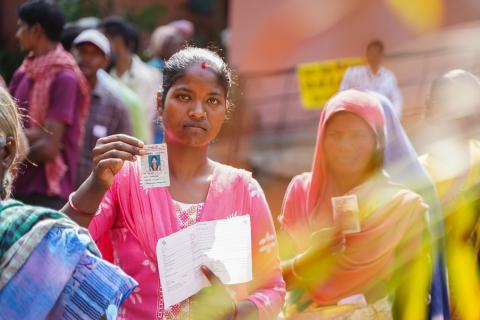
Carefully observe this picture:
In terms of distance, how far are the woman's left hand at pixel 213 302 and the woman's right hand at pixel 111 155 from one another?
1.60ft

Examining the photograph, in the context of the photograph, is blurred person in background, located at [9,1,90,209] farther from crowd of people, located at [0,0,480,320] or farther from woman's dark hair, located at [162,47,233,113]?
woman's dark hair, located at [162,47,233,113]

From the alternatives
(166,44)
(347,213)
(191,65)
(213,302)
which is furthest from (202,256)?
(166,44)

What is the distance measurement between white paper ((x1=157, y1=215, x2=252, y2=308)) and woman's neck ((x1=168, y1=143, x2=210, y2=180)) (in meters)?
0.28

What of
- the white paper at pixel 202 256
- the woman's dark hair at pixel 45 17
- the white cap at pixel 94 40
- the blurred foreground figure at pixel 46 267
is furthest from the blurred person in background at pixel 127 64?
the blurred foreground figure at pixel 46 267

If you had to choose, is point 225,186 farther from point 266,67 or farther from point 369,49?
point 266,67

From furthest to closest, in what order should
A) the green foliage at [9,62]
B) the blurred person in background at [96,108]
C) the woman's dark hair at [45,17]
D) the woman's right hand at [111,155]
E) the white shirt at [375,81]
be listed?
the green foliage at [9,62]
the white shirt at [375,81]
the blurred person in background at [96,108]
the woman's dark hair at [45,17]
the woman's right hand at [111,155]

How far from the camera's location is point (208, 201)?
3.52 metres

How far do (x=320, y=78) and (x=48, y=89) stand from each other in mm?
5088

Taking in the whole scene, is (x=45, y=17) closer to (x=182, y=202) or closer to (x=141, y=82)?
(x=141, y=82)

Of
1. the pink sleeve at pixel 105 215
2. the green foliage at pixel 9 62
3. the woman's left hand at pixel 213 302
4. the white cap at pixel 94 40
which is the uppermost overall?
the green foliage at pixel 9 62

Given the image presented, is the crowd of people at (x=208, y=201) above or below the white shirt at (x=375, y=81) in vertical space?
below

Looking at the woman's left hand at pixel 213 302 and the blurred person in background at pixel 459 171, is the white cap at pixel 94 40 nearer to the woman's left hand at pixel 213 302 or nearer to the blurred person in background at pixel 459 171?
the blurred person in background at pixel 459 171

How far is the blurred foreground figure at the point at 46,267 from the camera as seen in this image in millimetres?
2619

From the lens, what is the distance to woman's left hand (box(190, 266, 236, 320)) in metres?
3.37
